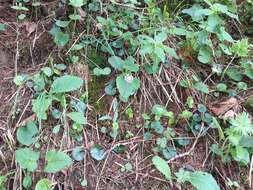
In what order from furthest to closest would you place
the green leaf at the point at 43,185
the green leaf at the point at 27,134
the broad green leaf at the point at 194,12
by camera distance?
the broad green leaf at the point at 194,12 → the green leaf at the point at 27,134 → the green leaf at the point at 43,185

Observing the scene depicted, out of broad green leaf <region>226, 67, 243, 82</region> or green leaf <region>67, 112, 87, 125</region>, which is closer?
green leaf <region>67, 112, 87, 125</region>

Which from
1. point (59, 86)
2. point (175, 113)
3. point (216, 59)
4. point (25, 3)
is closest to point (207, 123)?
point (175, 113)

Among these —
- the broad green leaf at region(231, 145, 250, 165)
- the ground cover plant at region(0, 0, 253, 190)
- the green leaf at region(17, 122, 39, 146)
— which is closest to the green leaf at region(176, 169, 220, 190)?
the ground cover plant at region(0, 0, 253, 190)

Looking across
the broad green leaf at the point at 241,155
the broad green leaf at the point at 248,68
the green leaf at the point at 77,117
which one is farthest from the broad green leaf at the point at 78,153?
the broad green leaf at the point at 248,68

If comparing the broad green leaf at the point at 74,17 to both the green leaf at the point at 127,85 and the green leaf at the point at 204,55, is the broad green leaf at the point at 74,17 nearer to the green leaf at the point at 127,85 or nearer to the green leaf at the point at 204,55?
the green leaf at the point at 127,85

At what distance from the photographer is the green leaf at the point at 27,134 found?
1.74 meters

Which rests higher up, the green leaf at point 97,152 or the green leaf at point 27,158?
the green leaf at point 27,158

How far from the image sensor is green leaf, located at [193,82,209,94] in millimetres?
1971

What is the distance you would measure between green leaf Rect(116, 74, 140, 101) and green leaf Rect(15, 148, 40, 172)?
1.50ft

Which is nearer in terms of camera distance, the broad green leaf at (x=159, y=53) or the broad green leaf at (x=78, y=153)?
the broad green leaf at (x=78, y=153)

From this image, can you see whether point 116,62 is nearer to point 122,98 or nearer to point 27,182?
point 122,98

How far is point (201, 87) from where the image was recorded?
6.49 ft

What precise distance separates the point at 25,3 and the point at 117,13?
1.59 ft

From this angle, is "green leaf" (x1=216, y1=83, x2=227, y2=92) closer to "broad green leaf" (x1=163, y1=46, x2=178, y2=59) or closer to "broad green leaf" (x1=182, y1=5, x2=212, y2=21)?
"broad green leaf" (x1=163, y1=46, x2=178, y2=59)
